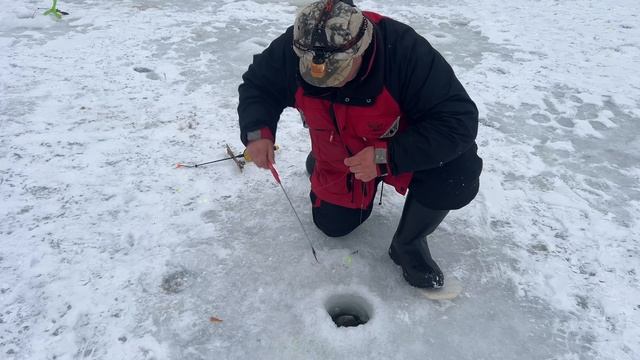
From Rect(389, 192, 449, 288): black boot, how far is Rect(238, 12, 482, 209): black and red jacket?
121 mm

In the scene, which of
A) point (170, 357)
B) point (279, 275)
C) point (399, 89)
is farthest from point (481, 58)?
point (170, 357)

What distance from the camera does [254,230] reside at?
269 centimetres

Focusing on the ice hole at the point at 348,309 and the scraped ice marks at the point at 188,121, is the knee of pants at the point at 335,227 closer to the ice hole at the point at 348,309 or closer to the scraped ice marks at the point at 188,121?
the ice hole at the point at 348,309

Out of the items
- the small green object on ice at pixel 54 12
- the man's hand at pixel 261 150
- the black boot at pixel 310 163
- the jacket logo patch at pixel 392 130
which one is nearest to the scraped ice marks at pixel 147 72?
the small green object on ice at pixel 54 12

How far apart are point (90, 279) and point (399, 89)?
1.82m

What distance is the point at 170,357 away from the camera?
6.61ft

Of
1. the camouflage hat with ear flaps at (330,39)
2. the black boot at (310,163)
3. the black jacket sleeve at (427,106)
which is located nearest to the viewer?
the camouflage hat with ear flaps at (330,39)

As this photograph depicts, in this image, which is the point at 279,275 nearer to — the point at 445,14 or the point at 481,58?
the point at 481,58

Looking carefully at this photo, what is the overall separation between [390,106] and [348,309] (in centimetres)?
108

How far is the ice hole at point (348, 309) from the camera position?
2307 mm

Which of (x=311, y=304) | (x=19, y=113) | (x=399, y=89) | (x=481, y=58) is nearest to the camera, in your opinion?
(x=399, y=89)

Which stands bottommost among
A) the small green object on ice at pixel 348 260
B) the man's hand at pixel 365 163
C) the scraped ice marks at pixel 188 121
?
the small green object on ice at pixel 348 260

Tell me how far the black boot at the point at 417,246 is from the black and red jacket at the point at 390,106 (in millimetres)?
121

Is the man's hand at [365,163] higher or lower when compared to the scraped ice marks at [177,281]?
higher
